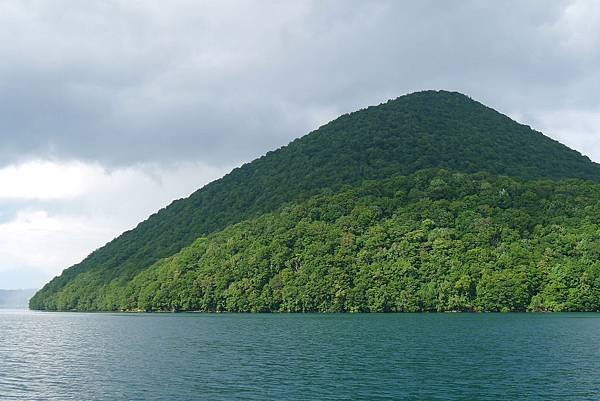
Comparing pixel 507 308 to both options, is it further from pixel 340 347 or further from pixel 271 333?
pixel 340 347

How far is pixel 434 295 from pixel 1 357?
375ft

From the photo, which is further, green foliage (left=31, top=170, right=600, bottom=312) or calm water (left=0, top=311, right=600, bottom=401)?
green foliage (left=31, top=170, right=600, bottom=312)

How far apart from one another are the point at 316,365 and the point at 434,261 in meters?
111

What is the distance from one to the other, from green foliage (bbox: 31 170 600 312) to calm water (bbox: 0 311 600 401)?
175 ft

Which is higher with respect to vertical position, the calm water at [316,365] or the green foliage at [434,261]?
the green foliage at [434,261]

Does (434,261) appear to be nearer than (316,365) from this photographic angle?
No

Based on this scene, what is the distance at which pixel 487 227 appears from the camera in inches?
6905

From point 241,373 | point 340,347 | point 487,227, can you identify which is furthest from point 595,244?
point 241,373

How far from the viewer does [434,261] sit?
16800 cm

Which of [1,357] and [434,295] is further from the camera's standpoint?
[434,295]

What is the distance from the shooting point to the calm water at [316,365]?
165ft

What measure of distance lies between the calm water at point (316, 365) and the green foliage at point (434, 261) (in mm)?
53342

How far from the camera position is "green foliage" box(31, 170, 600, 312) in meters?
155

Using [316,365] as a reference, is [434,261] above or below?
above
